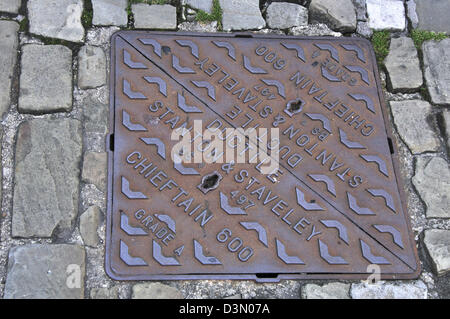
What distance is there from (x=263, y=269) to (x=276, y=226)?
231mm

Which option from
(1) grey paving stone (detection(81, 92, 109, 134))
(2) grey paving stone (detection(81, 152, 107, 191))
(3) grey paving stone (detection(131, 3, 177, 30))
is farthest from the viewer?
(3) grey paving stone (detection(131, 3, 177, 30))

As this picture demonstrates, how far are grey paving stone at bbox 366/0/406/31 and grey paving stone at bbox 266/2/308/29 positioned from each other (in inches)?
17.4


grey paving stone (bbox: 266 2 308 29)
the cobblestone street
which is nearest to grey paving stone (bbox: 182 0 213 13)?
the cobblestone street

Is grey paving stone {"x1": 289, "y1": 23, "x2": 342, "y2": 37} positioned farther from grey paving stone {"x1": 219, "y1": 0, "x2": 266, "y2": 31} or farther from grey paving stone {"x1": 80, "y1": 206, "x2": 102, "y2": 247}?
grey paving stone {"x1": 80, "y1": 206, "x2": 102, "y2": 247}

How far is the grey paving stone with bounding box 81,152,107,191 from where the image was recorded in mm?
2707

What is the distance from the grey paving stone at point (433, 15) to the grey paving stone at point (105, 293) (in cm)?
251

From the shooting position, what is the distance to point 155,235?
257cm

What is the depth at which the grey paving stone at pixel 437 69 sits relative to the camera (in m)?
3.12

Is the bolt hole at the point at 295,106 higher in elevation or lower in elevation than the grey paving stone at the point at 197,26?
lower

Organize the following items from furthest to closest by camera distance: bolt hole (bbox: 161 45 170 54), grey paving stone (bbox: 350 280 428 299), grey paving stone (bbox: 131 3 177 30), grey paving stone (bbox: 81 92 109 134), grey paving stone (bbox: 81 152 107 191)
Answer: grey paving stone (bbox: 131 3 177 30)
bolt hole (bbox: 161 45 170 54)
grey paving stone (bbox: 81 92 109 134)
grey paving stone (bbox: 81 152 107 191)
grey paving stone (bbox: 350 280 428 299)

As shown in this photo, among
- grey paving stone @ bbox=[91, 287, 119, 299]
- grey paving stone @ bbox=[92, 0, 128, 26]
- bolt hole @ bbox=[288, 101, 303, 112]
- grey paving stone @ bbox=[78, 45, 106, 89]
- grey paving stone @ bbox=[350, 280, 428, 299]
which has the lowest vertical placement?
grey paving stone @ bbox=[91, 287, 119, 299]

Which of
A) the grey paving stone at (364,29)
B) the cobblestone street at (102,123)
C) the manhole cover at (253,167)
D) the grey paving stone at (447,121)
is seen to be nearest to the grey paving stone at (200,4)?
the cobblestone street at (102,123)

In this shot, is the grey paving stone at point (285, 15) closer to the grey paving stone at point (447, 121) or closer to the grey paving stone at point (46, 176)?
the grey paving stone at point (447, 121)

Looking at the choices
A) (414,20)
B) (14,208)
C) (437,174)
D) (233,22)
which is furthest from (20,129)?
(414,20)
